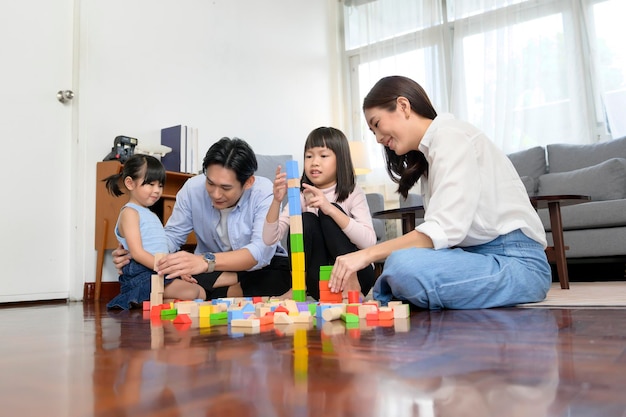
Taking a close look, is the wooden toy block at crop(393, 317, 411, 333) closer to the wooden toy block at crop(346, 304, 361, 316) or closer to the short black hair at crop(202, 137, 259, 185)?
the wooden toy block at crop(346, 304, 361, 316)

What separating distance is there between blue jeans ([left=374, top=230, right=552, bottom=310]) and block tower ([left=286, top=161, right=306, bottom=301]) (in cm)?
22

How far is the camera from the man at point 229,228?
1.85 meters

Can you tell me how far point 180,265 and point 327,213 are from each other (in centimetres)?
51

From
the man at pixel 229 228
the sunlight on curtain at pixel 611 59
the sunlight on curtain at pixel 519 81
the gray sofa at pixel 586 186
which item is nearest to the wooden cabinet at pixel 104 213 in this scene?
the man at pixel 229 228

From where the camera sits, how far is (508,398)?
0.37 m

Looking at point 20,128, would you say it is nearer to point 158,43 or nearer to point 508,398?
point 158,43

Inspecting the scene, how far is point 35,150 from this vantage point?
2836 millimetres

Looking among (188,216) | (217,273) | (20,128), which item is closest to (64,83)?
(20,128)

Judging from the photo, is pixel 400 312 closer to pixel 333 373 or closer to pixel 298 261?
pixel 298 261

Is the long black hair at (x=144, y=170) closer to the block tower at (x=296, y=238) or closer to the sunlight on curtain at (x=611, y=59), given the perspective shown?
the block tower at (x=296, y=238)

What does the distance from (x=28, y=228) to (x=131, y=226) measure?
3.96 ft

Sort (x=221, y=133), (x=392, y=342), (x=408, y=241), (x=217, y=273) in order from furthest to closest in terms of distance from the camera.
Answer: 1. (x=221, y=133)
2. (x=217, y=273)
3. (x=408, y=241)
4. (x=392, y=342)

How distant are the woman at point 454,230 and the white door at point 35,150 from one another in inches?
86.1

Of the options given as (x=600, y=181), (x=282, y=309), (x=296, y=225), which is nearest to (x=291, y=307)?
(x=282, y=309)
